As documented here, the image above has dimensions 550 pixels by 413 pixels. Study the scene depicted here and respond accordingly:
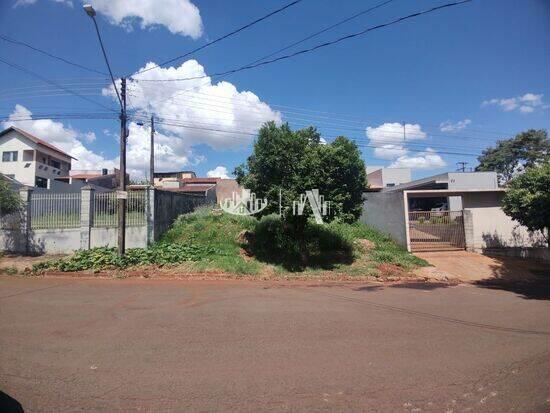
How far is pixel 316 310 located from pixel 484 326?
10.7 ft

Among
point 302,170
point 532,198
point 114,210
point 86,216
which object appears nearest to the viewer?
point 532,198

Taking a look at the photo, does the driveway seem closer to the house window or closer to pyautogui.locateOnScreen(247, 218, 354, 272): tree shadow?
pyautogui.locateOnScreen(247, 218, 354, 272): tree shadow

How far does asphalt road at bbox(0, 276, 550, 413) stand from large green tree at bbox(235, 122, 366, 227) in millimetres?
5123

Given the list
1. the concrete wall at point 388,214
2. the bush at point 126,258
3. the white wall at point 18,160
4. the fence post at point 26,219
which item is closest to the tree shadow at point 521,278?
the concrete wall at point 388,214

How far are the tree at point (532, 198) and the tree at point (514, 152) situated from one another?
119ft

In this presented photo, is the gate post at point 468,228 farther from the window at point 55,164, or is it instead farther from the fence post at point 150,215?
the window at point 55,164

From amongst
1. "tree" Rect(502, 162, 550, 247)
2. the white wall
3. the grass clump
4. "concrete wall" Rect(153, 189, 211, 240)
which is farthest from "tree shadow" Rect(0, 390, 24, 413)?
the white wall

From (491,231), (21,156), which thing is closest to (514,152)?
(491,231)

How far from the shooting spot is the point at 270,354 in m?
5.45

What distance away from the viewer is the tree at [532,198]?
13.4 meters

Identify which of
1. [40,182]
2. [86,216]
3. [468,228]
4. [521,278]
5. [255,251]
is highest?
[40,182]

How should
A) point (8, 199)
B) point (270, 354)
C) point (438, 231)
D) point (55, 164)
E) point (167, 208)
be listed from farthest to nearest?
point (55, 164) < point (167, 208) < point (438, 231) < point (8, 199) < point (270, 354)

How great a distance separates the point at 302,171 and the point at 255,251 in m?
4.62

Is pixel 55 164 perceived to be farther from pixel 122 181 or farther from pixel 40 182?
pixel 122 181
